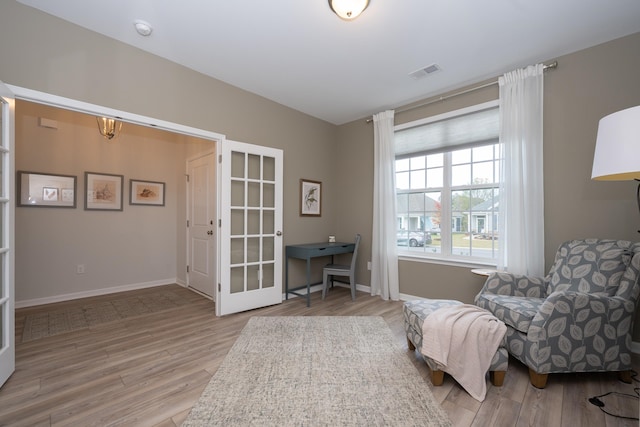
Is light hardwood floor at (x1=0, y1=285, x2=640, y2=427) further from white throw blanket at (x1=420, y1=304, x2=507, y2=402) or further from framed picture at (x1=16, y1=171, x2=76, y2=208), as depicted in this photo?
framed picture at (x1=16, y1=171, x2=76, y2=208)

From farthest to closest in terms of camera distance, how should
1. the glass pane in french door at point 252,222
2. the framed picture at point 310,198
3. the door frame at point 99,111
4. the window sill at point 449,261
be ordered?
the framed picture at point 310,198 → the glass pane in french door at point 252,222 → the window sill at point 449,261 → the door frame at point 99,111

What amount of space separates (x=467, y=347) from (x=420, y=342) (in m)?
0.34

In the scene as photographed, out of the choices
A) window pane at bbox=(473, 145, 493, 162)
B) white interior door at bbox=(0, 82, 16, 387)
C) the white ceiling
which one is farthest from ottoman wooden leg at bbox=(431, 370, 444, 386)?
white interior door at bbox=(0, 82, 16, 387)

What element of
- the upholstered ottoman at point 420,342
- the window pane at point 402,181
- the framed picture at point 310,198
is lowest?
the upholstered ottoman at point 420,342

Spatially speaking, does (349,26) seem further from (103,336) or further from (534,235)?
(103,336)

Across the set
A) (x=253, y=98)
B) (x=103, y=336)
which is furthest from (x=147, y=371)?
(x=253, y=98)

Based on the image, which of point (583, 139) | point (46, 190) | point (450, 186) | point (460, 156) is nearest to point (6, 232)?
point (46, 190)

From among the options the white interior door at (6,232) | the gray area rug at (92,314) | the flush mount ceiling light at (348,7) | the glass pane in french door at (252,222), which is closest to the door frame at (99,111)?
the white interior door at (6,232)

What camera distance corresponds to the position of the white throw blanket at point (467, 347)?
1.79 metres

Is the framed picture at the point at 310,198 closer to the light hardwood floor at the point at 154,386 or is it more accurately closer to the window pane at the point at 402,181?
the window pane at the point at 402,181

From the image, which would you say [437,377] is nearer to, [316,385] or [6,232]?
[316,385]

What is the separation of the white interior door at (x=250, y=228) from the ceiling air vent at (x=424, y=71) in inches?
74.6

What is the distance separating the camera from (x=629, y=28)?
7.72 ft

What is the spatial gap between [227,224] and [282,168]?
111 centimetres
